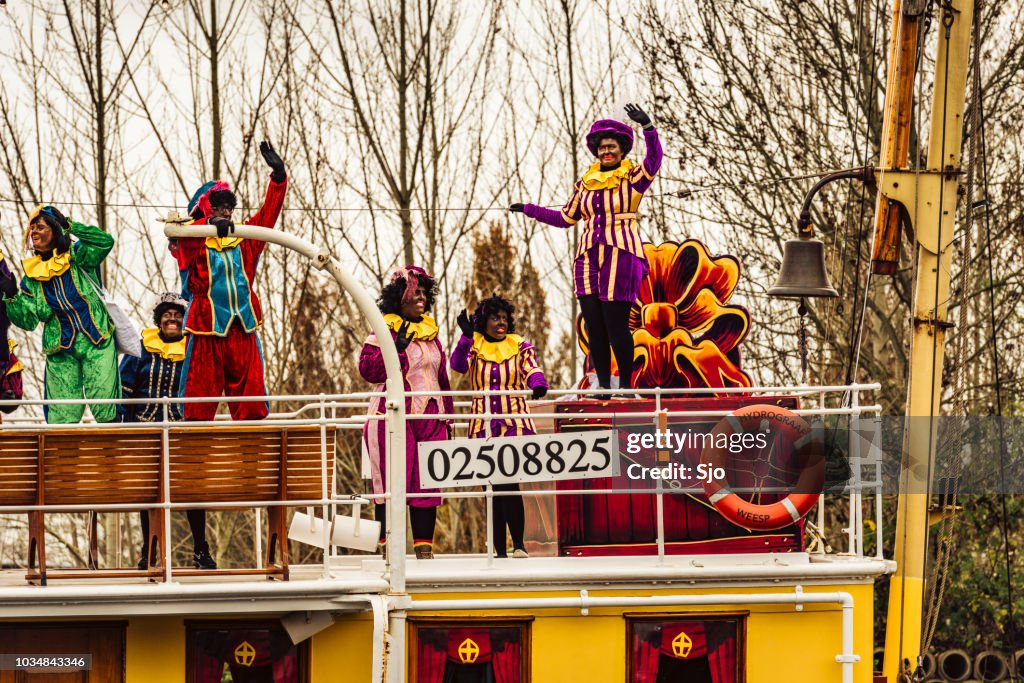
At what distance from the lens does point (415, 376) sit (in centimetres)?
1187

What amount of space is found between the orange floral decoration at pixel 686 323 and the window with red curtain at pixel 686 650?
217 centimetres

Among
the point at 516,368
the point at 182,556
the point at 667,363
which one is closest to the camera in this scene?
the point at 516,368

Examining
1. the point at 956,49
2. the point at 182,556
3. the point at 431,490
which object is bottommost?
the point at 182,556

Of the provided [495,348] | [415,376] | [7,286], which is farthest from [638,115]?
[7,286]

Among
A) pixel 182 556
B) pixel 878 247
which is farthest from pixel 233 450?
pixel 182 556

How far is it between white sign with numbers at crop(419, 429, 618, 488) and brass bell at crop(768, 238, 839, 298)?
254 cm

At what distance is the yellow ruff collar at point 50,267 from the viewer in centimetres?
1166

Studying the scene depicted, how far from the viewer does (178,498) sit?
1089 cm

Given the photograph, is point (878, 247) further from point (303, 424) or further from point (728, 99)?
point (728, 99)

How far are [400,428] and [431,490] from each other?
1582 millimetres

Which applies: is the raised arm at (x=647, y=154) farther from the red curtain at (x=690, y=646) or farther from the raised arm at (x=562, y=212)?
the red curtain at (x=690, y=646)

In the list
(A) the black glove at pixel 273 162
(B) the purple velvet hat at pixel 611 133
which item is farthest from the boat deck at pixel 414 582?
(B) the purple velvet hat at pixel 611 133

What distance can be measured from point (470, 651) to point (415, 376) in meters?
1.90

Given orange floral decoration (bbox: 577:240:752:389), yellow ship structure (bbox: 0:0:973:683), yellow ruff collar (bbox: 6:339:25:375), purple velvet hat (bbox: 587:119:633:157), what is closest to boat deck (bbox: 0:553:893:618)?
yellow ship structure (bbox: 0:0:973:683)
